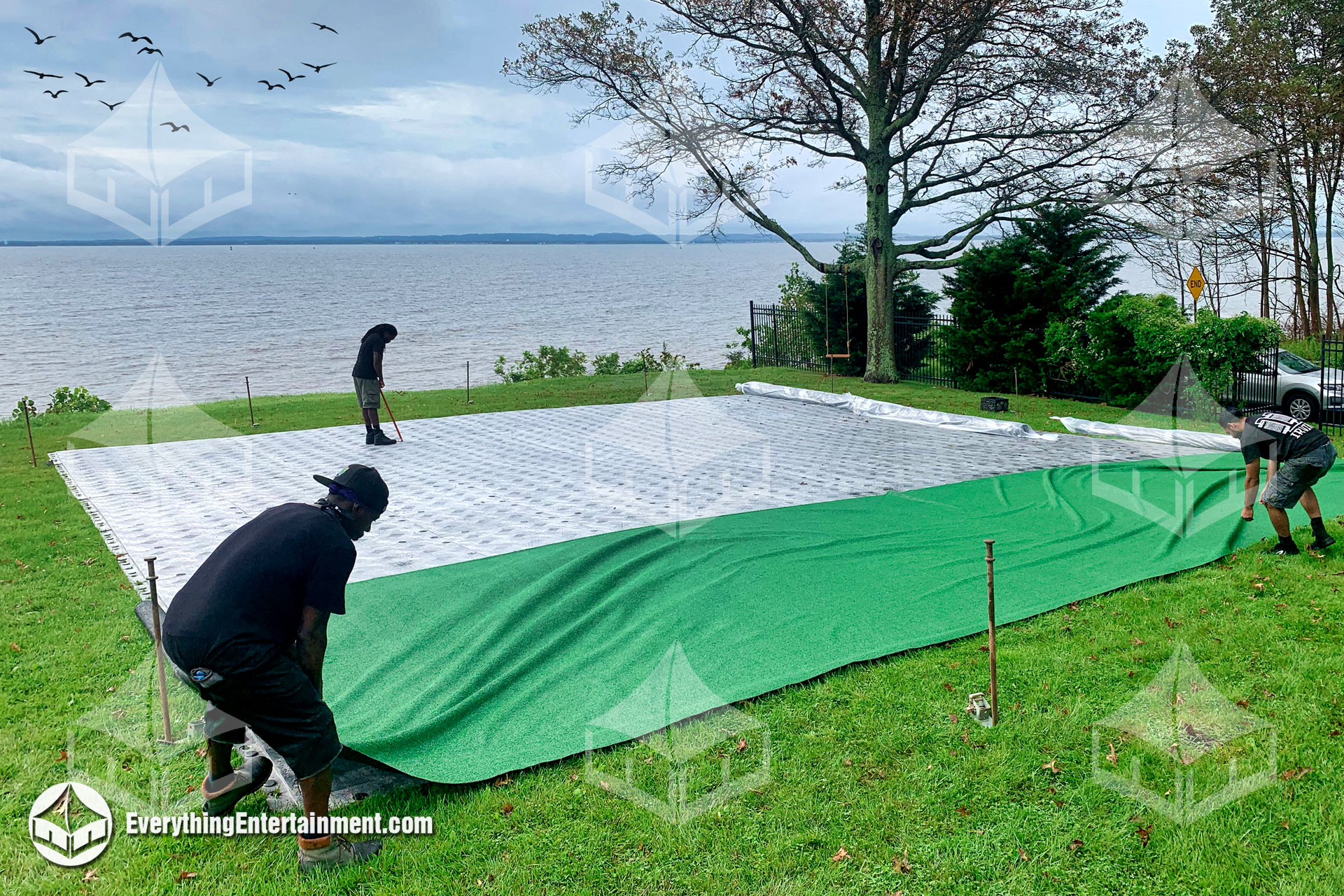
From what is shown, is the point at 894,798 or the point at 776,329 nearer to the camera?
the point at 894,798

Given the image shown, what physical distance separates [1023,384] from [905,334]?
3.67 m

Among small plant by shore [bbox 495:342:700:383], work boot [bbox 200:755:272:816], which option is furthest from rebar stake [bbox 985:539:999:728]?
small plant by shore [bbox 495:342:700:383]

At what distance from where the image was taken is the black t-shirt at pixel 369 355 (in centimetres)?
1259

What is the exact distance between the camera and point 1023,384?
17438 millimetres

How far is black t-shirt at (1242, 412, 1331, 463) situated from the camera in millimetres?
6984

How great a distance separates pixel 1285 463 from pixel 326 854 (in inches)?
284

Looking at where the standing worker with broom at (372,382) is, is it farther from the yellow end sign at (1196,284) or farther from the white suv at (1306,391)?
the white suv at (1306,391)

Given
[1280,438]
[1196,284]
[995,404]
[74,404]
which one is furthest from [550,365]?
[1280,438]

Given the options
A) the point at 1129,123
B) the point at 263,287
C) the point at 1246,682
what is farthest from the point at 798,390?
the point at 263,287

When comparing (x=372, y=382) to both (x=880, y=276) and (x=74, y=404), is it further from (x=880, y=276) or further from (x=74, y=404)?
(x=880, y=276)

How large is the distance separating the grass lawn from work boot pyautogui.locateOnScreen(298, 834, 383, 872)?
7 cm

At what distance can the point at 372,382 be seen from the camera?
12922 mm

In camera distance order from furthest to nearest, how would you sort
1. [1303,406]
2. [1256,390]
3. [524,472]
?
1. [1256,390]
2. [1303,406]
3. [524,472]

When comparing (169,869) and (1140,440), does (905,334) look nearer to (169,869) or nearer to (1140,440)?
(1140,440)
